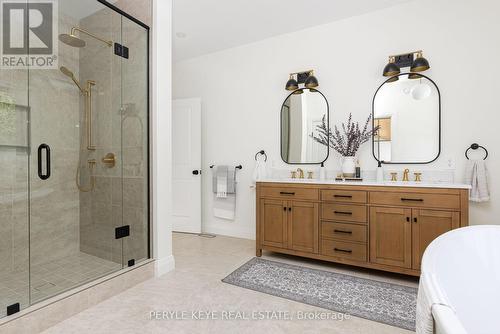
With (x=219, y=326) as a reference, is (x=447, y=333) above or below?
above

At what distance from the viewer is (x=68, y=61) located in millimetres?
2484

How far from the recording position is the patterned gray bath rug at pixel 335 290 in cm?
192

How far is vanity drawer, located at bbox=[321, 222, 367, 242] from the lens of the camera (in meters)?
2.56

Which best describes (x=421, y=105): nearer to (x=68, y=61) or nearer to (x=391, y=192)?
(x=391, y=192)

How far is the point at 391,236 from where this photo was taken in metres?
2.43

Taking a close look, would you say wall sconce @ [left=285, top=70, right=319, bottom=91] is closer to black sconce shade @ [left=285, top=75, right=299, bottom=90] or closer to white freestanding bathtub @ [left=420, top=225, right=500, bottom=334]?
black sconce shade @ [left=285, top=75, right=299, bottom=90]

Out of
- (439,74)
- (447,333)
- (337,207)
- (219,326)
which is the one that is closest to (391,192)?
(337,207)

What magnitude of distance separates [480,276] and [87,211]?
2.97 m

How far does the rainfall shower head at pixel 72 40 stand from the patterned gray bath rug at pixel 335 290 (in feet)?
8.05

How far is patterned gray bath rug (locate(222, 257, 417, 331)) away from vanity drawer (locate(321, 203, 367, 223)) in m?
0.52

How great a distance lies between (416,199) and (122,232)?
2569 mm

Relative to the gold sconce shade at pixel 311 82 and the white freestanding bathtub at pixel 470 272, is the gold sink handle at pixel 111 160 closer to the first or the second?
the gold sconce shade at pixel 311 82

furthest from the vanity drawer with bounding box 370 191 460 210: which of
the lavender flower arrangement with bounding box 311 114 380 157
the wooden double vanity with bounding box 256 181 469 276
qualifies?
the lavender flower arrangement with bounding box 311 114 380 157

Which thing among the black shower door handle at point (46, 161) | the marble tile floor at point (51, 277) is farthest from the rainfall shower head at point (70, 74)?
the marble tile floor at point (51, 277)
